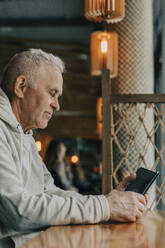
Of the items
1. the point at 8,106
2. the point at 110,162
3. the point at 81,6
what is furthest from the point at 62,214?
the point at 81,6

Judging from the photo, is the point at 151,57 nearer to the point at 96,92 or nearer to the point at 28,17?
the point at 28,17

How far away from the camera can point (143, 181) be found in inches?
52.9

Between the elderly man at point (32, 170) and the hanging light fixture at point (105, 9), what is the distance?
1.04 metres

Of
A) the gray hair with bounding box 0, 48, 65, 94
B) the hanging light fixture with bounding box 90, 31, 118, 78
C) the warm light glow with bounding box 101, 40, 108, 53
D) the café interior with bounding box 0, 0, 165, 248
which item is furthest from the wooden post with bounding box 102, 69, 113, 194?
the warm light glow with bounding box 101, 40, 108, 53

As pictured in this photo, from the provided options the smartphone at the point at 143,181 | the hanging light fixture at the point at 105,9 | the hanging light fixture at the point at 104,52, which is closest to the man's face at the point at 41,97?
the smartphone at the point at 143,181

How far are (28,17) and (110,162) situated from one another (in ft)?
14.7

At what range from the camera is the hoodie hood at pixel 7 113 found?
4.38 feet

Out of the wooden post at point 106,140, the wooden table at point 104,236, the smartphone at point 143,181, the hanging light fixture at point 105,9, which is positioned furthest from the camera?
the hanging light fixture at point 105,9

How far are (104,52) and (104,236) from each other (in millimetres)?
2737

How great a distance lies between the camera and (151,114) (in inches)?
117

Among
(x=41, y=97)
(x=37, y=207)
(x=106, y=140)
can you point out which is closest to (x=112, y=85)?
(x=106, y=140)

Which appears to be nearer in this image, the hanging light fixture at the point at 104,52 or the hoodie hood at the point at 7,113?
the hoodie hood at the point at 7,113

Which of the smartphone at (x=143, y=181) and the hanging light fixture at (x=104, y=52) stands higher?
the hanging light fixture at (x=104, y=52)

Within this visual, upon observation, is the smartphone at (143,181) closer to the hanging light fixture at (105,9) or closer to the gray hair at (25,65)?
the gray hair at (25,65)
